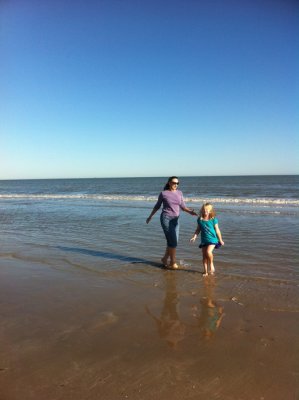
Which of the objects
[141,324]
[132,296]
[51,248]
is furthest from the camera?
[51,248]

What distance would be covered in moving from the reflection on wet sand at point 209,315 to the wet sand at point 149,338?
1cm

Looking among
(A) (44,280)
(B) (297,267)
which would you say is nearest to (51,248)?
(A) (44,280)

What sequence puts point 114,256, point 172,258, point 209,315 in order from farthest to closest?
1. point 114,256
2. point 172,258
3. point 209,315

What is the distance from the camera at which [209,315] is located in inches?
171

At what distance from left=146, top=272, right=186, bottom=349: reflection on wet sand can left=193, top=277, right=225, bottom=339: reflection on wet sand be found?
245 mm

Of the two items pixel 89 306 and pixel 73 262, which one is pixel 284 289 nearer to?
pixel 89 306

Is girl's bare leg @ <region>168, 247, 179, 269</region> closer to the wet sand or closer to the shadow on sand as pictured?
the shadow on sand

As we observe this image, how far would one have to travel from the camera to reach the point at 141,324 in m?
4.08

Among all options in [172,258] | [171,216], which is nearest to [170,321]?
[172,258]

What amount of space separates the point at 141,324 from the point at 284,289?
257cm

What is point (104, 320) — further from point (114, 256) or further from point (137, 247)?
point (137, 247)

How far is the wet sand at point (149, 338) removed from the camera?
9.36 feet

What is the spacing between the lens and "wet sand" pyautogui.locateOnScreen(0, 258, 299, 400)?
2.85 metres

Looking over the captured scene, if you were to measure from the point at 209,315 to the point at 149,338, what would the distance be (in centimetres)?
100
